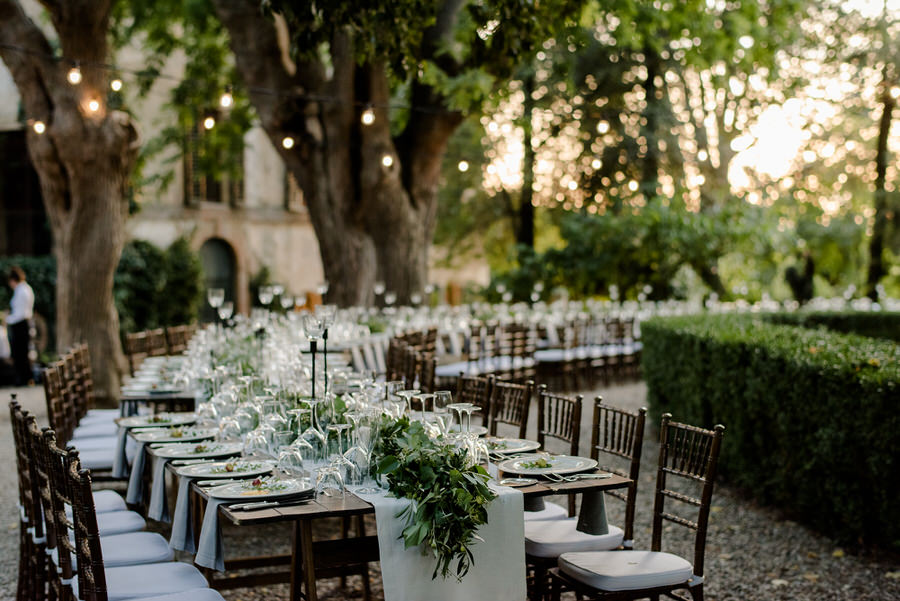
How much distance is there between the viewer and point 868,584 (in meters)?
5.83

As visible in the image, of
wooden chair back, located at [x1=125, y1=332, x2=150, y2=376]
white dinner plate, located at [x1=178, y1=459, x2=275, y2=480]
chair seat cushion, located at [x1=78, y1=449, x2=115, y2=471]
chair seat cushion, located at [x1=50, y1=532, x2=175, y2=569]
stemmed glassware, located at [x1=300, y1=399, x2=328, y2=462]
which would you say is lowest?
chair seat cushion, located at [x1=50, y1=532, x2=175, y2=569]

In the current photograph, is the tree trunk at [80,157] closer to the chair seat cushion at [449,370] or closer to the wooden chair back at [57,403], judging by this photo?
the chair seat cushion at [449,370]

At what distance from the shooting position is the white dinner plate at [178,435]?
5.26 m

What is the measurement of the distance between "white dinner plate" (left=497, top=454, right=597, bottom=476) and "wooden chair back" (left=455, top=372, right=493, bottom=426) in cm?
127

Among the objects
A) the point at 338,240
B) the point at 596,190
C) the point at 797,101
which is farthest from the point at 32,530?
the point at 797,101

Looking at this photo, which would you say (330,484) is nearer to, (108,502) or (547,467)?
(547,467)

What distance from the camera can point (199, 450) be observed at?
489cm

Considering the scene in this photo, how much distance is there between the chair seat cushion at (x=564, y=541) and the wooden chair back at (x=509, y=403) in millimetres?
958

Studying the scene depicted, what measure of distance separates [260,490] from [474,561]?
0.93m

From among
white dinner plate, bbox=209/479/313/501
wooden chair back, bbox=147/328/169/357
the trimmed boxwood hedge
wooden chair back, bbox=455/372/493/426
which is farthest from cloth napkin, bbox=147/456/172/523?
wooden chair back, bbox=147/328/169/357

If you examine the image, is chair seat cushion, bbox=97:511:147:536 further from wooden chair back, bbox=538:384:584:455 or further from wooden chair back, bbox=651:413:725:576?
wooden chair back, bbox=651:413:725:576

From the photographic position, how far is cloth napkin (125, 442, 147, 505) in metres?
5.49

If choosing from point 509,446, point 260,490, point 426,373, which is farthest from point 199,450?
point 426,373

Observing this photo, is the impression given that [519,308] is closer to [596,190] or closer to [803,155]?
[596,190]
